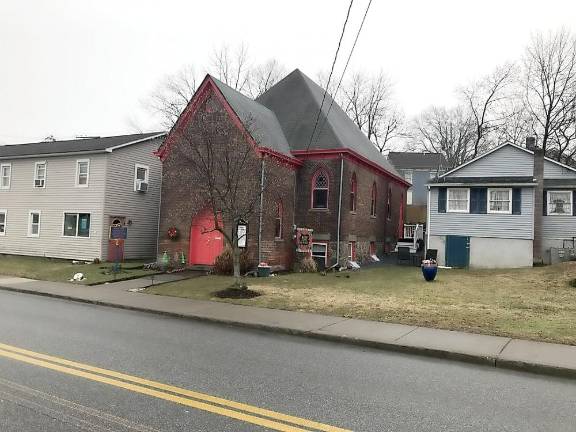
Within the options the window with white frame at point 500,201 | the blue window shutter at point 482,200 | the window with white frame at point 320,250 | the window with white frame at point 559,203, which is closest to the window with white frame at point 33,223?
the window with white frame at point 320,250

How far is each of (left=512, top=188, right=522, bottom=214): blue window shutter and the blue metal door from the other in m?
2.72

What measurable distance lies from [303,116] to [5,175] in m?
19.1

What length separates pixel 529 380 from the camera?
6.67 meters

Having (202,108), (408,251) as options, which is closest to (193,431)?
(202,108)

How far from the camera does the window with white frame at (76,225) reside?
83.4 feet

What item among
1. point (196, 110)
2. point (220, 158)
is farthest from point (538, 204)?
point (196, 110)

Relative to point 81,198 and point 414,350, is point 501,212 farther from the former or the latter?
Result: point 81,198

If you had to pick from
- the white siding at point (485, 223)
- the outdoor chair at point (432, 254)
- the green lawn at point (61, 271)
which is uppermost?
the white siding at point (485, 223)

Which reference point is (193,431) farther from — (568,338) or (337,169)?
(337,169)

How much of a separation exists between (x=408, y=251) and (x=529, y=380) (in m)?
19.5

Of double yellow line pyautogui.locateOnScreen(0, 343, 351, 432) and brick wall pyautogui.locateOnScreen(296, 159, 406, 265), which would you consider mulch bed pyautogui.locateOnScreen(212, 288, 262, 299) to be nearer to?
double yellow line pyautogui.locateOnScreen(0, 343, 351, 432)

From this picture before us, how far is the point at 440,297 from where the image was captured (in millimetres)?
13953

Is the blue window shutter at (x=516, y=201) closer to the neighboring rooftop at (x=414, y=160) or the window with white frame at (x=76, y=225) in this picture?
the window with white frame at (x=76, y=225)

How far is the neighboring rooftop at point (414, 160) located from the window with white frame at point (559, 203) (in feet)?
113
